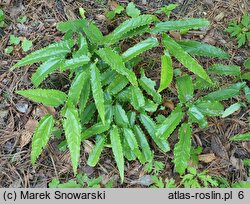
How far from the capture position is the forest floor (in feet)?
8.78

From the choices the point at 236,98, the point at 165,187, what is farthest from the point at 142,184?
the point at 236,98

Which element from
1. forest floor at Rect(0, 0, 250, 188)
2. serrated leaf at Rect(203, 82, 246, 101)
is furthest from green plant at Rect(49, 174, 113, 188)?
serrated leaf at Rect(203, 82, 246, 101)

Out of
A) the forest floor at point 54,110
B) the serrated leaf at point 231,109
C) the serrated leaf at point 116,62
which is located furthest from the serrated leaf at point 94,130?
the serrated leaf at point 231,109

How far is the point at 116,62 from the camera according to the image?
7.97ft

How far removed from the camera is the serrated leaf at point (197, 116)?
103 inches

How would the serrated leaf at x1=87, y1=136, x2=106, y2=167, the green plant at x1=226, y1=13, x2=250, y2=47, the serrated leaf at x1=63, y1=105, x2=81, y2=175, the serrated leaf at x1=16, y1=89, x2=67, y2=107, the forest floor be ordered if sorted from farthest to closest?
the green plant at x1=226, y1=13, x2=250, y2=47 < the forest floor < the serrated leaf at x1=87, y1=136, x2=106, y2=167 < the serrated leaf at x1=16, y1=89, x2=67, y2=107 < the serrated leaf at x1=63, y1=105, x2=81, y2=175

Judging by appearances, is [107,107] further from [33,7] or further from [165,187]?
[33,7]

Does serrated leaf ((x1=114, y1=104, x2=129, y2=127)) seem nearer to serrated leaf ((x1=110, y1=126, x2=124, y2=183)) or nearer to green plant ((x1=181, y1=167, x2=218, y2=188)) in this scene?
serrated leaf ((x1=110, y1=126, x2=124, y2=183))

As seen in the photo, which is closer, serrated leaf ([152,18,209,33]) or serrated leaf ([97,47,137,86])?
serrated leaf ([97,47,137,86])

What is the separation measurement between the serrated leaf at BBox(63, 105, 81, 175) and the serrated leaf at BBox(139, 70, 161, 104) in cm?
58

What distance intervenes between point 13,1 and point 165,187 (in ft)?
6.42

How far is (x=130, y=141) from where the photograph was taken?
2.58 metres

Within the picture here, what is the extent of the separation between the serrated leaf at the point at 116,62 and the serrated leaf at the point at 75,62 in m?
0.10

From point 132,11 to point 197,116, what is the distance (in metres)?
1.04
